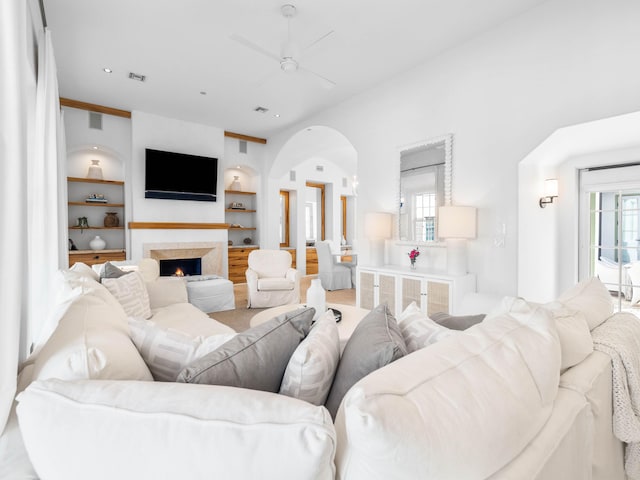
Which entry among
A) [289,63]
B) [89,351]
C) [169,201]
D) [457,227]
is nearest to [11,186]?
[89,351]

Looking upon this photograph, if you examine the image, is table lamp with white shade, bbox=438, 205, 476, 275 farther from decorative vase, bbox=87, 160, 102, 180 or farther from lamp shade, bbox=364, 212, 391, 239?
decorative vase, bbox=87, 160, 102, 180

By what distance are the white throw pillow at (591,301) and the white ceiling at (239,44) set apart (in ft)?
8.06

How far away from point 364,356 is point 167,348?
60 cm

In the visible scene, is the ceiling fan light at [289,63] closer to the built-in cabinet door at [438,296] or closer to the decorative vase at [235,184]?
the built-in cabinet door at [438,296]

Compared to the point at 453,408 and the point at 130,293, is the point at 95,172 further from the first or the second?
the point at 453,408

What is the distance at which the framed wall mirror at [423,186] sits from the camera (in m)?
3.58

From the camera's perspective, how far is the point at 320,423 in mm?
554

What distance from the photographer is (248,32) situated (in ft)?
10.3

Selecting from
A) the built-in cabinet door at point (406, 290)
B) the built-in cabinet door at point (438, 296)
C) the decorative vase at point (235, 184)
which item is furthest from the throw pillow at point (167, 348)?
the decorative vase at point (235, 184)

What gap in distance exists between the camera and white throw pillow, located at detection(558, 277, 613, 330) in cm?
139

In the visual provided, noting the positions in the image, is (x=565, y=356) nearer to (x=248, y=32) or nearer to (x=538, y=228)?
(x=538, y=228)

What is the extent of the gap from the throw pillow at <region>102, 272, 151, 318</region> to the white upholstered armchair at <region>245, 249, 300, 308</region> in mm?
2161

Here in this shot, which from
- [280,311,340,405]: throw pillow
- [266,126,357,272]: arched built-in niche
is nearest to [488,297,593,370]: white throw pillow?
[280,311,340,405]: throw pillow

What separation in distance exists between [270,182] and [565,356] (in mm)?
6160
